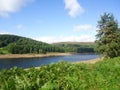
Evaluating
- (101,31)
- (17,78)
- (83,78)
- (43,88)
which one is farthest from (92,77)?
(101,31)

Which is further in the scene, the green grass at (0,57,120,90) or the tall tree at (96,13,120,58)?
the tall tree at (96,13,120,58)

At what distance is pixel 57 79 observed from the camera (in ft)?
35.3

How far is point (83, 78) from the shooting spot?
38.1 feet

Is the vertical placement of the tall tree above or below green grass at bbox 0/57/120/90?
above

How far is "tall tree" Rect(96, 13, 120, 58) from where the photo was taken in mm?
56531

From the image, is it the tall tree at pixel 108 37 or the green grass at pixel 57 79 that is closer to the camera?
the green grass at pixel 57 79

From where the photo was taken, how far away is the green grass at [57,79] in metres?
9.34

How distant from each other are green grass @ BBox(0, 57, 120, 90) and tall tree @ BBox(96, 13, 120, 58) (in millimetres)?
44402

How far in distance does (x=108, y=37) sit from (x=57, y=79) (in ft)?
162

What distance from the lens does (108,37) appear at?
58.2m

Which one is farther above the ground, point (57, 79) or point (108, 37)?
point (108, 37)

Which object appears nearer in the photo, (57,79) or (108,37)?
(57,79)

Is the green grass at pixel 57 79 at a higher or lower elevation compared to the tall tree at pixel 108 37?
lower

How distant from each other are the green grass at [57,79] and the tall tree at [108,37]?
44402 mm
